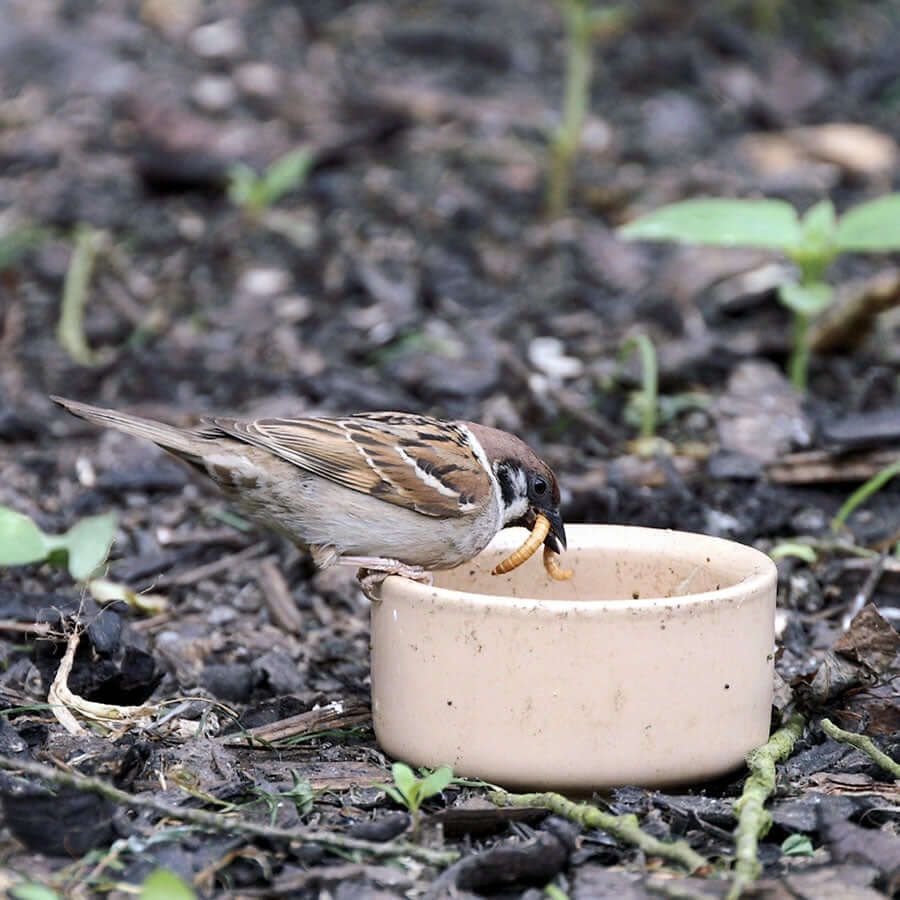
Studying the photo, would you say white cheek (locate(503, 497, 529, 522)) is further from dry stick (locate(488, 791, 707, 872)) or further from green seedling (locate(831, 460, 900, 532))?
green seedling (locate(831, 460, 900, 532))

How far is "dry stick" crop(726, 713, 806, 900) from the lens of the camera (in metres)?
3.05

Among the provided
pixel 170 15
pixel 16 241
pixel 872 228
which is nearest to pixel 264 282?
pixel 16 241

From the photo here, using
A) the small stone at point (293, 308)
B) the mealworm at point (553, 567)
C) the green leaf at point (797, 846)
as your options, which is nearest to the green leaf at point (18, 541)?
the mealworm at point (553, 567)

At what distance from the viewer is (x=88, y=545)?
4461mm

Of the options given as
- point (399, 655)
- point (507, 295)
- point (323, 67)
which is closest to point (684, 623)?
point (399, 655)

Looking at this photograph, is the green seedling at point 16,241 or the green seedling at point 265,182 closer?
the green seedling at point 16,241

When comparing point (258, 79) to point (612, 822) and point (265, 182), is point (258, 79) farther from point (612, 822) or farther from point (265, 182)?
point (612, 822)

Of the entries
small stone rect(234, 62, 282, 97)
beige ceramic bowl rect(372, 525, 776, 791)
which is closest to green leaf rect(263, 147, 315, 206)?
small stone rect(234, 62, 282, 97)

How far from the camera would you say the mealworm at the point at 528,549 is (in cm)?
421

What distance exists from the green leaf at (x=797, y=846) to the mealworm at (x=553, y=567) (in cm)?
114

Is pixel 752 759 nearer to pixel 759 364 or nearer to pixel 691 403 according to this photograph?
pixel 691 403

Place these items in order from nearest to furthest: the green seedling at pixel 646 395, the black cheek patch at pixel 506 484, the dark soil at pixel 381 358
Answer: the dark soil at pixel 381 358, the black cheek patch at pixel 506 484, the green seedling at pixel 646 395

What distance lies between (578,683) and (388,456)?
1231 mm

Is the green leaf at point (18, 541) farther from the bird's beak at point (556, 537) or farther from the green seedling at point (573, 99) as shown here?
the green seedling at point (573, 99)
